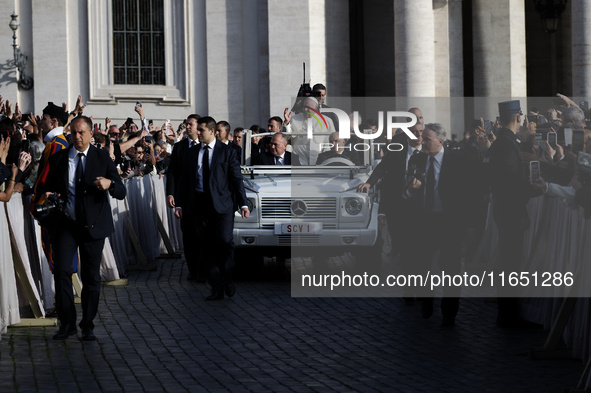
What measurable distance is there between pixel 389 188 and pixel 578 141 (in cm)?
393

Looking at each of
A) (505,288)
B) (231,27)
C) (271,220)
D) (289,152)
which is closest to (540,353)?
(505,288)

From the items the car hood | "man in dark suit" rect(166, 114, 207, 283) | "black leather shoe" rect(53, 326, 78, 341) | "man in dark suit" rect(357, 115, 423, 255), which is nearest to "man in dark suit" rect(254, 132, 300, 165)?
the car hood

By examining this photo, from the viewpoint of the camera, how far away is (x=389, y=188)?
14.6 m

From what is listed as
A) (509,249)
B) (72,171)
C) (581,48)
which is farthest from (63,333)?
(581,48)

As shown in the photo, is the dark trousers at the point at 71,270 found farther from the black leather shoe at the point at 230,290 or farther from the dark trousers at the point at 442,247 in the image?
the dark trousers at the point at 442,247

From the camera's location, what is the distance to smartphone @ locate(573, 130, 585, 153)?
10759 millimetres

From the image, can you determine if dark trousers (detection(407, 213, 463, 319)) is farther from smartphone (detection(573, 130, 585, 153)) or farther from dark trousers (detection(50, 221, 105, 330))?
dark trousers (detection(50, 221, 105, 330))

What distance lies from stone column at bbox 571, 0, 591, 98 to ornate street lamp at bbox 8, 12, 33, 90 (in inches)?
548

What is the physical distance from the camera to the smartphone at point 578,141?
1076cm

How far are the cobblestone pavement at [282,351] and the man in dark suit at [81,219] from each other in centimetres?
34

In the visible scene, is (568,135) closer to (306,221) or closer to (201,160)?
(306,221)

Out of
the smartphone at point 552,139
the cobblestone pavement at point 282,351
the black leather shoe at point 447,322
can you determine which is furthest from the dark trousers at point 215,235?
the smartphone at point 552,139

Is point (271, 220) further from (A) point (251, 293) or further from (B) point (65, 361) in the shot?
(B) point (65, 361)

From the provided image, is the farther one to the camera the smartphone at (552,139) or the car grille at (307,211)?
the car grille at (307,211)
